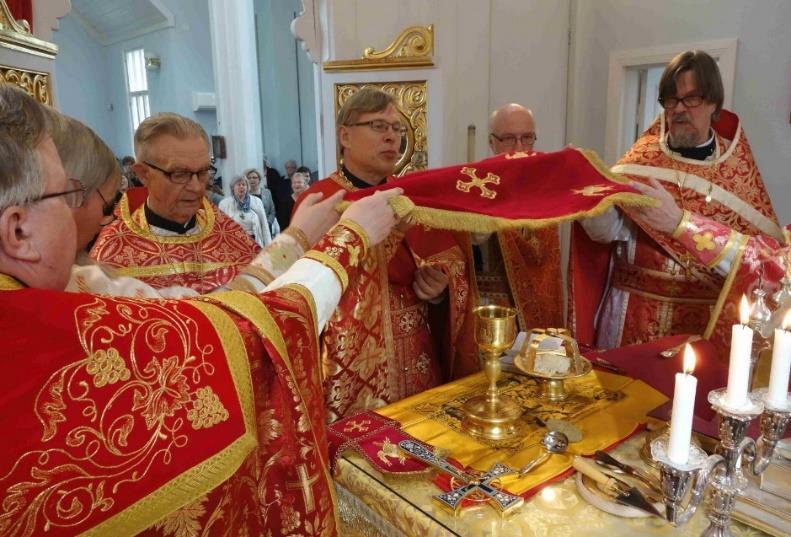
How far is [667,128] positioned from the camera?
3.07 metres

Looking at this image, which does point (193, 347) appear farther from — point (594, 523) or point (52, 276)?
point (594, 523)

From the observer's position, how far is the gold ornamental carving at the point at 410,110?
4.88 m

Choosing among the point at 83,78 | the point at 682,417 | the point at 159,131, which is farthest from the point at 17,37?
the point at 83,78

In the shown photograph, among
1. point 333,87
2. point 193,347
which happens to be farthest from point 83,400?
point 333,87

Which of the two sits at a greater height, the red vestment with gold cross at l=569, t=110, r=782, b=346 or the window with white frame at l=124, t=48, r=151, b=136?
the window with white frame at l=124, t=48, r=151, b=136

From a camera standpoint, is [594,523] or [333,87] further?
[333,87]

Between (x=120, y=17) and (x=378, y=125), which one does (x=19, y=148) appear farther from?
(x=120, y=17)

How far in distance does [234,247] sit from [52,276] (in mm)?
1495

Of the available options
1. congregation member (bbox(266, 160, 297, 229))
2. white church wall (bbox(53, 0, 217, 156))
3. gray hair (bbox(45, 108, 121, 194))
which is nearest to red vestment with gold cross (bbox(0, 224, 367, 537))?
gray hair (bbox(45, 108, 121, 194))

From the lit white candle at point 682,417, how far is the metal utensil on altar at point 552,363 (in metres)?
0.86

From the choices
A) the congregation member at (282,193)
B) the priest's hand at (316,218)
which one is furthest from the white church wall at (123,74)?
the priest's hand at (316,218)

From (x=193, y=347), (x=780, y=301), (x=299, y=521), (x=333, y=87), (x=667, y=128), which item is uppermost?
(x=333, y=87)

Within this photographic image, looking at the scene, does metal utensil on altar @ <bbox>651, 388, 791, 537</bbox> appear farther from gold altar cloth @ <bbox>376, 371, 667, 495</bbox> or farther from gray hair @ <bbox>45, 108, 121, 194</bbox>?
gray hair @ <bbox>45, 108, 121, 194</bbox>

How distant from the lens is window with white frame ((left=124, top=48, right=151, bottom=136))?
16209 millimetres
